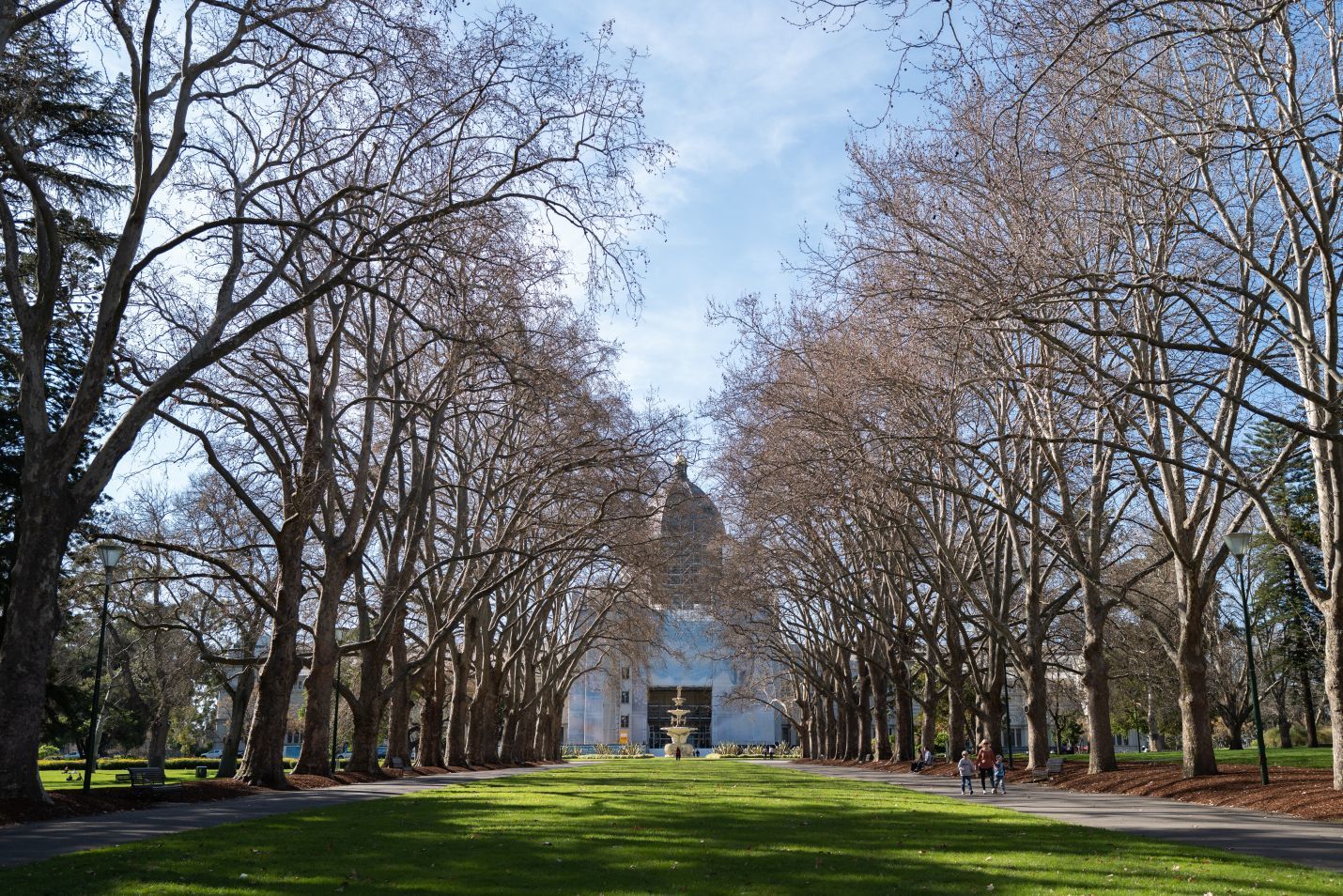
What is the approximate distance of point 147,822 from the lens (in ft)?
49.9

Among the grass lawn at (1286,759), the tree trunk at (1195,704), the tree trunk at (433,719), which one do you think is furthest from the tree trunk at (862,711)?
the tree trunk at (1195,704)

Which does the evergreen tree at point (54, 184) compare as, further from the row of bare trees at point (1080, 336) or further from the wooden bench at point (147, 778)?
the row of bare trees at point (1080, 336)

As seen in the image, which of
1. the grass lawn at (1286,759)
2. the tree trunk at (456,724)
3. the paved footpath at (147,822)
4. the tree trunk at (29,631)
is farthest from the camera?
the tree trunk at (456,724)

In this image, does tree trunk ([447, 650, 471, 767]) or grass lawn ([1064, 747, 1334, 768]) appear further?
tree trunk ([447, 650, 471, 767])

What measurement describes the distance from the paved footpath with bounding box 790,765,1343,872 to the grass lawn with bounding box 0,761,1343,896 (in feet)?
2.36

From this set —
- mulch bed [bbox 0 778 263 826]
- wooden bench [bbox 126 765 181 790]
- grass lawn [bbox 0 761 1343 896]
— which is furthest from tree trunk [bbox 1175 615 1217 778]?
wooden bench [bbox 126 765 181 790]

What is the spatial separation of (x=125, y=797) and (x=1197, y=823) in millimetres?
17022

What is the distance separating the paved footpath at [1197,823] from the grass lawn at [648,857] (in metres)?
0.72

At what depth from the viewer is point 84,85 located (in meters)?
21.7

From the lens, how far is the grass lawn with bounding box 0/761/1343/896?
9039mm

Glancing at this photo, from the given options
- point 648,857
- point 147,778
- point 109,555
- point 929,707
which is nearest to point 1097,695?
point 929,707

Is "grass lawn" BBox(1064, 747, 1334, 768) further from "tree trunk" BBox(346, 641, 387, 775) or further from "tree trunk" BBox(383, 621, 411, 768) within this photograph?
"tree trunk" BBox(383, 621, 411, 768)

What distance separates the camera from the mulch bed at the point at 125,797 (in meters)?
14.7

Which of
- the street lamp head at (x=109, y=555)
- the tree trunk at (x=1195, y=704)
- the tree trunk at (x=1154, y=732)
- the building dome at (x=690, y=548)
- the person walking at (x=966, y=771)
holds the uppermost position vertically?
the building dome at (x=690, y=548)
